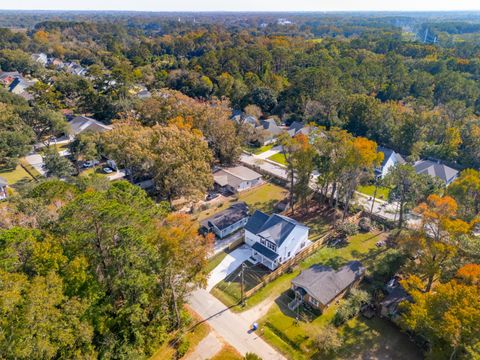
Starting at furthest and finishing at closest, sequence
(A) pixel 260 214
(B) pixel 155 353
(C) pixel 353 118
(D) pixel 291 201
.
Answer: (C) pixel 353 118
(D) pixel 291 201
(A) pixel 260 214
(B) pixel 155 353

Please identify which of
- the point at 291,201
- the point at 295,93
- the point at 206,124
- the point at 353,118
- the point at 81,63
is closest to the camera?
the point at 291,201

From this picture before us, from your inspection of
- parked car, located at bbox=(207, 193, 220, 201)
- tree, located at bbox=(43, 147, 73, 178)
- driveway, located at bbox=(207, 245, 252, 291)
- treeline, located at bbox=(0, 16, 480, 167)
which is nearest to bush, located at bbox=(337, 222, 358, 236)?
driveway, located at bbox=(207, 245, 252, 291)

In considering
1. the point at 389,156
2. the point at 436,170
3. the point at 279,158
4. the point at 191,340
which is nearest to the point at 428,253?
the point at 191,340

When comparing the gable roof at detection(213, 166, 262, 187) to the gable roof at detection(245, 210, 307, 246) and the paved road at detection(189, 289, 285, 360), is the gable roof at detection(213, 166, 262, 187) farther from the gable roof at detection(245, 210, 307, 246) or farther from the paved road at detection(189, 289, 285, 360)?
the paved road at detection(189, 289, 285, 360)

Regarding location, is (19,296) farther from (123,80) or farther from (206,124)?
(123,80)

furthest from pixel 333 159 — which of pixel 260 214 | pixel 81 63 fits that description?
pixel 81 63

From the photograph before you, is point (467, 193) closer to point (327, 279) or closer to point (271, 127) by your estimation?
point (327, 279)

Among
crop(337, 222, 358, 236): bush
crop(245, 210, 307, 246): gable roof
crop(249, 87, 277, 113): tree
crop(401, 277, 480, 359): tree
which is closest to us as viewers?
crop(401, 277, 480, 359): tree
